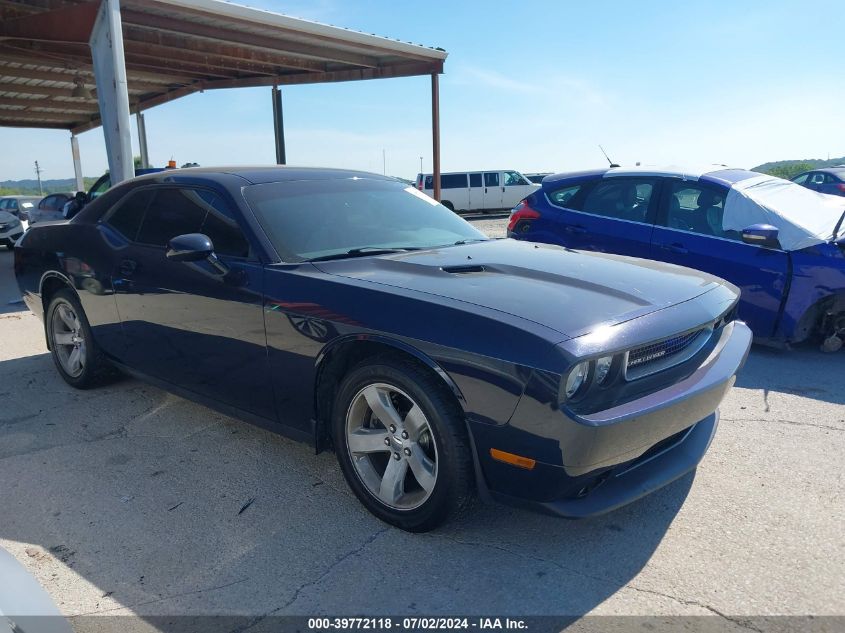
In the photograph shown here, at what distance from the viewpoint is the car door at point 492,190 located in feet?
83.5

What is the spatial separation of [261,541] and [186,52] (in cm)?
1238

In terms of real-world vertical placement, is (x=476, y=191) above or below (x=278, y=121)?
below

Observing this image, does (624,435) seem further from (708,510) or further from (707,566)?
(708,510)

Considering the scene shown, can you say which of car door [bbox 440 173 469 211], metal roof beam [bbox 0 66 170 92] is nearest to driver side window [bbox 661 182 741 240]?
metal roof beam [bbox 0 66 170 92]

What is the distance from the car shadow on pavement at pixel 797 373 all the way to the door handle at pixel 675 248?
3.41ft

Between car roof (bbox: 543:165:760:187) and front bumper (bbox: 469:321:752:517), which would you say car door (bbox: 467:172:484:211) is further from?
front bumper (bbox: 469:321:752:517)

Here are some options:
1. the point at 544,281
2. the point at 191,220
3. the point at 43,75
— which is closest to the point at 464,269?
the point at 544,281

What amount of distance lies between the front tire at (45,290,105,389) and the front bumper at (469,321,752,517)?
3.28m

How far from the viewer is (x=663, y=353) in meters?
2.64

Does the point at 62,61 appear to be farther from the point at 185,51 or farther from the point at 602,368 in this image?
the point at 602,368

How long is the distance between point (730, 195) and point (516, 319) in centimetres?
392

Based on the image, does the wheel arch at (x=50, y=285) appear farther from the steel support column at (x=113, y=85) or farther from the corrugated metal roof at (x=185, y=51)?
the corrugated metal roof at (x=185, y=51)

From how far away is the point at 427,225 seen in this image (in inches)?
156

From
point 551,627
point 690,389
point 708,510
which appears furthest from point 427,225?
point 551,627
